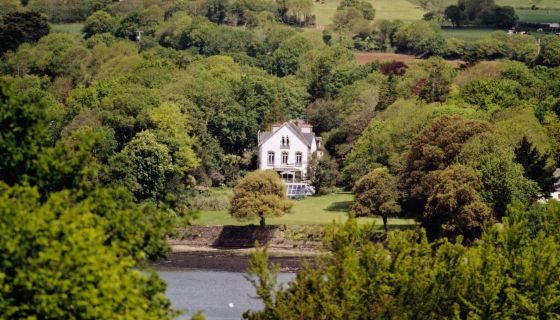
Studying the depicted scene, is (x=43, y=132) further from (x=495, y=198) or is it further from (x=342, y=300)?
(x=495, y=198)

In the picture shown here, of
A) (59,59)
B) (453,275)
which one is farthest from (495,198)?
(59,59)

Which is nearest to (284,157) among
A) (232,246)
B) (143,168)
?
(143,168)

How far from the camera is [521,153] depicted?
90.8 meters

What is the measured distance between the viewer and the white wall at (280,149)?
403ft

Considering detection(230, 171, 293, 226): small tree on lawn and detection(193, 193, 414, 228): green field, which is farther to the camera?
detection(193, 193, 414, 228): green field

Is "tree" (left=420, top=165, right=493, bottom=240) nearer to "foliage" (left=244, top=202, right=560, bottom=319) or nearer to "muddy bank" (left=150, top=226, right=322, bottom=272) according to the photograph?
"muddy bank" (left=150, top=226, right=322, bottom=272)

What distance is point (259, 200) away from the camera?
94.7 m

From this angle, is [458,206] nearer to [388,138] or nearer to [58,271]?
[388,138]

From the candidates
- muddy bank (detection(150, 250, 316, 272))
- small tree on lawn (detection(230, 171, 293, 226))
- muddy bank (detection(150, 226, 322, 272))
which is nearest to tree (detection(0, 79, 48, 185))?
muddy bank (detection(150, 250, 316, 272))

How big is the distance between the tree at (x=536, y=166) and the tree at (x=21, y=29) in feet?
356

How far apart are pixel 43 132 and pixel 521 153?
197 ft

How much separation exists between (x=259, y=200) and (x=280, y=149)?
28404 mm

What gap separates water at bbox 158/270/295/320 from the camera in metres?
68.9

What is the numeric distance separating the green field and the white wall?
1403 centimetres
